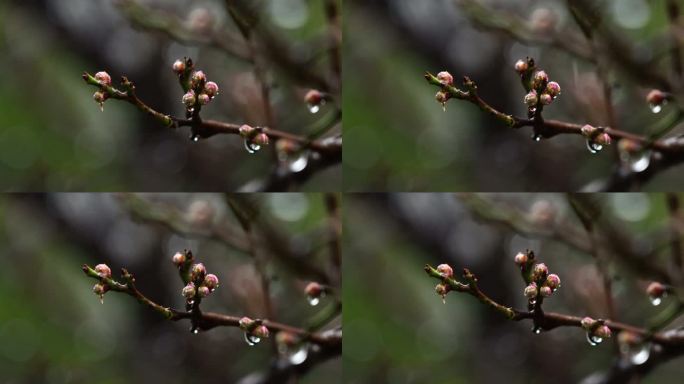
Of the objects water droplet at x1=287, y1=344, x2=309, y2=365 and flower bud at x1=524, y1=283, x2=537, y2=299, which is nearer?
flower bud at x1=524, y1=283, x2=537, y2=299

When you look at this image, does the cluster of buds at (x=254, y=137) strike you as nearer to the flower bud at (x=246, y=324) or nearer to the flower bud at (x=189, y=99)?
the flower bud at (x=189, y=99)

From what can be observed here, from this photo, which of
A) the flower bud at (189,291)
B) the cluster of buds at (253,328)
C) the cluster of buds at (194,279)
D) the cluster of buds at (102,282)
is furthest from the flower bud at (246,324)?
the cluster of buds at (102,282)

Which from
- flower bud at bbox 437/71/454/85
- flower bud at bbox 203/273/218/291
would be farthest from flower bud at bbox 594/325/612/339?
flower bud at bbox 203/273/218/291

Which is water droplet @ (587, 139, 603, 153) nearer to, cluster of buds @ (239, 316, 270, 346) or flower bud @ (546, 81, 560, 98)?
flower bud @ (546, 81, 560, 98)

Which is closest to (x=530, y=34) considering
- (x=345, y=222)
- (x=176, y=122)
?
(x=345, y=222)

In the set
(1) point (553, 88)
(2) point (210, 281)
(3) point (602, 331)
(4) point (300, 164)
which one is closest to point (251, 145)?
(4) point (300, 164)

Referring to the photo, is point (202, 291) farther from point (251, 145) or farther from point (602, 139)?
point (602, 139)
